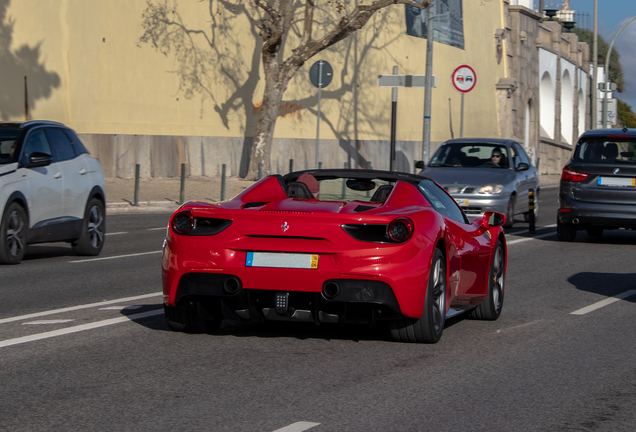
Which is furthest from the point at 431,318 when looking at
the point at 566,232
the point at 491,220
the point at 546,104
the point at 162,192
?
the point at 546,104

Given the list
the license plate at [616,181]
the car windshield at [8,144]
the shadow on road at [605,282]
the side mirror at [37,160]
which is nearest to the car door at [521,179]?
the license plate at [616,181]

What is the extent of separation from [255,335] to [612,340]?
8.78 feet

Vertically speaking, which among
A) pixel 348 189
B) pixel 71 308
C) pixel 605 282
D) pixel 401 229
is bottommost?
pixel 605 282

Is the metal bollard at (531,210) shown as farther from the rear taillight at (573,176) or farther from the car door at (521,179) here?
the rear taillight at (573,176)

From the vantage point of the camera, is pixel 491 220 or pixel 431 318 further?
pixel 491 220

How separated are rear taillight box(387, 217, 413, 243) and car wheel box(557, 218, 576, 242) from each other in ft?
33.9

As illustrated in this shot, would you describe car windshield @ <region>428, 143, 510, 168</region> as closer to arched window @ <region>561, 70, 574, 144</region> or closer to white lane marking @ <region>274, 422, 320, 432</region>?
white lane marking @ <region>274, 422, 320, 432</region>

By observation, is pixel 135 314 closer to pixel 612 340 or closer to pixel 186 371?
pixel 186 371

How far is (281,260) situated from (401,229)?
81cm

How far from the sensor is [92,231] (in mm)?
13469

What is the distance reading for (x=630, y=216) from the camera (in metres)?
15.2

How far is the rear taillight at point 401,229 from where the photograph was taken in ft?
21.2

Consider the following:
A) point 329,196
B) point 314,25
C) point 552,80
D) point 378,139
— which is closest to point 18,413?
point 329,196

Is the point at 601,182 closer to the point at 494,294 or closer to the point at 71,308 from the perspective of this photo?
the point at 494,294
